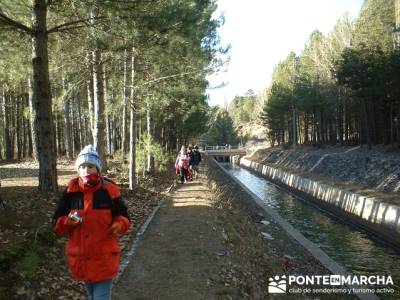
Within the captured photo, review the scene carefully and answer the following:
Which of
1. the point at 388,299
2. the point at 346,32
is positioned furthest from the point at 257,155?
the point at 388,299

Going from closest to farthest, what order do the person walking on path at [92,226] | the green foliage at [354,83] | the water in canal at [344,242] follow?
the person walking on path at [92,226] → the water in canal at [344,242] → the green foliage at [354,83]

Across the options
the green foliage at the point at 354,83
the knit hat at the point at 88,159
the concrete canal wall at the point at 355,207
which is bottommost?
the concrete canal wall at the point at 355,207

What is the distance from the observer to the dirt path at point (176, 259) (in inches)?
266

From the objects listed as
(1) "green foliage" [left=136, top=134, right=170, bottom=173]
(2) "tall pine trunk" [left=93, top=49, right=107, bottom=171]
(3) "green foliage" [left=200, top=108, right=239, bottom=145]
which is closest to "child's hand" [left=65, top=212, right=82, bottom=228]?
(2) "tall pine trunk" [left=93, top=49, right=107, bottom=171]

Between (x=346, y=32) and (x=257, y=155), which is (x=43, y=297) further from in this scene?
(x=257, y=155)

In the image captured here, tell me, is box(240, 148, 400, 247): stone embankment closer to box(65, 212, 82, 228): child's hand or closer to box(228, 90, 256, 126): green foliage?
box(65, 212, 82, 228): child's hand

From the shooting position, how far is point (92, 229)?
3979 mm

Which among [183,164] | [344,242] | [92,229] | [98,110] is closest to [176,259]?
[92,229]

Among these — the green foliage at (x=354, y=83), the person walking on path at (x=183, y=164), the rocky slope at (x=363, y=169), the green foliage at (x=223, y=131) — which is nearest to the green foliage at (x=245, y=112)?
the green foliage at (x=223, y=131)

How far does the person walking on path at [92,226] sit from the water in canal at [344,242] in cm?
906

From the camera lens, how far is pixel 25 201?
32.6 ft

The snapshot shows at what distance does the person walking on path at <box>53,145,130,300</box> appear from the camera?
396cm

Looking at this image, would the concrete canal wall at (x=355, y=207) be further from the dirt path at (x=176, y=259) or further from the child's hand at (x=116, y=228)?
the child's hand at (x=116, y=228)

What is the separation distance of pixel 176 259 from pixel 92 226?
4.65 metres
